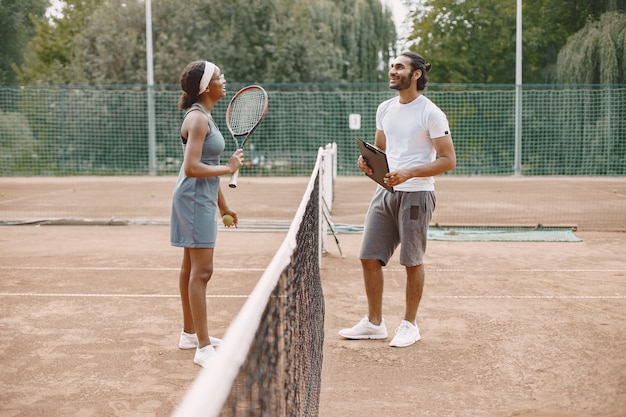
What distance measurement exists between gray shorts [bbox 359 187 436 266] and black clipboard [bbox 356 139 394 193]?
0.13 metres

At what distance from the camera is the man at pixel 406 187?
4.71 m

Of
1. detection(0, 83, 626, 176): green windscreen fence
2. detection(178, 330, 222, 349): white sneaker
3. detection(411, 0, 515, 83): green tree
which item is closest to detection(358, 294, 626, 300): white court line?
detection(178, 330, 222, 349): white sneaker

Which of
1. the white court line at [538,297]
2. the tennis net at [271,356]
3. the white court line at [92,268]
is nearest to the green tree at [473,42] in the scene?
the white court line at [92,268]

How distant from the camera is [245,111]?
5258 millimetres

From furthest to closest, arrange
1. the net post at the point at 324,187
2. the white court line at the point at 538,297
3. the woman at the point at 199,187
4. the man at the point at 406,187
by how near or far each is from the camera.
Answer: the net post at the point at 324,187, the white court line at the point at 538,297, the man at the point at 406,187, the woman at the point at 199,187

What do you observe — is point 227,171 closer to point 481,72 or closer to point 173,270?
point 173,270

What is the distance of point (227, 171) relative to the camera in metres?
4.29

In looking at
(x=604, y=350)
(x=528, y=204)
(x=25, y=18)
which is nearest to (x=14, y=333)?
(x=604, y=350)

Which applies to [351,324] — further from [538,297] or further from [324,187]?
[324,187]

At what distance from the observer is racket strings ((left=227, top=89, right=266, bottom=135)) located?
5195mm

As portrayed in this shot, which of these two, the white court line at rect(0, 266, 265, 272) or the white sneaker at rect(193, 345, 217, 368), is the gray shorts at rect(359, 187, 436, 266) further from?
the white court line at rect(0, 266, 265, 272)

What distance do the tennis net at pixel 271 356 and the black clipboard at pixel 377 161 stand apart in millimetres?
963

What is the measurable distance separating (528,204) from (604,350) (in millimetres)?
10697

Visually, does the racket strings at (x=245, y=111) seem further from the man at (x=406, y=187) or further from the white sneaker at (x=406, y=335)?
the white sneaker at (x=406, y=335)
